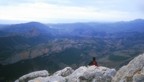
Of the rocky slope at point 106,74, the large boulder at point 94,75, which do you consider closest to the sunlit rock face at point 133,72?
the rocky slope at point 106,74

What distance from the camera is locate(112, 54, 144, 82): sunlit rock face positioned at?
31.1 metres

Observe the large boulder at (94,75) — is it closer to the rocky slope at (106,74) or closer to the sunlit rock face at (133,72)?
the rocky slope at (106,74)

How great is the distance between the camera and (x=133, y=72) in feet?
110

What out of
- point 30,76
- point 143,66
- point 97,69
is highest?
point 143,66

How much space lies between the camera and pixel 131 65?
35.6 meters

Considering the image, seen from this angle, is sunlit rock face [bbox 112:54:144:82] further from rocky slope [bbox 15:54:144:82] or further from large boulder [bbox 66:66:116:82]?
large boulder [bbox 66:66:116:82]

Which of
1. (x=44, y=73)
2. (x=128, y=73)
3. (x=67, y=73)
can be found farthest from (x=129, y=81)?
(x=44, y=73)

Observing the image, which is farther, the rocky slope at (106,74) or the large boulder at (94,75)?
the large boulder at (94,75)

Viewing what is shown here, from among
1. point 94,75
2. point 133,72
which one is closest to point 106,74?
point 94,75

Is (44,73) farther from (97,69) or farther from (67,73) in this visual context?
(97,69)

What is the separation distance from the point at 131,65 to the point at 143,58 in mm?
1975

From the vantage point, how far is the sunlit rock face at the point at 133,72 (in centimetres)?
3109

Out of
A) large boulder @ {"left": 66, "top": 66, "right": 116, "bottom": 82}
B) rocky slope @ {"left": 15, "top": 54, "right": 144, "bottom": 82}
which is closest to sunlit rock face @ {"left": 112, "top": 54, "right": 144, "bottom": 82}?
rocky slope @ {"left": 15, "top": 54, "right": 144, "bottom": 82}

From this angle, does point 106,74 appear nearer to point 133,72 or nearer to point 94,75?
point 94,75
